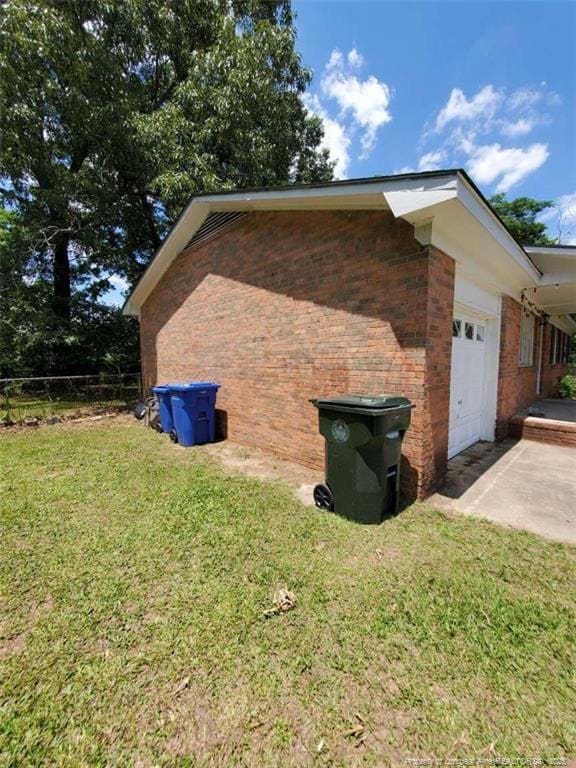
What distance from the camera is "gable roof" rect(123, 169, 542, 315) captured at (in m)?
3.24

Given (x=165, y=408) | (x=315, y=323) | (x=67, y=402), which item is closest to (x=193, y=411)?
(x=165, y=408)

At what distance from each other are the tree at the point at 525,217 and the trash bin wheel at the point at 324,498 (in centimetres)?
2587

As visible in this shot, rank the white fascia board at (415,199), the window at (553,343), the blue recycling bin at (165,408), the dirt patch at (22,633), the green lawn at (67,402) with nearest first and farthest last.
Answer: the dirt patch at (22,633)
the white fascia board at (415,199)
the blue recycling bin at (165,408)
the green lawn at (67,402)
the window at (553,343)

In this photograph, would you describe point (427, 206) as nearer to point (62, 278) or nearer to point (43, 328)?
point (43, 328)

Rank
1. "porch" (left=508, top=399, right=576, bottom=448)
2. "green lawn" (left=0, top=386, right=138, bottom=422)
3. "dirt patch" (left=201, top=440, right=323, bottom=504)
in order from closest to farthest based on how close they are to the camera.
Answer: "dirt patch" (left=201, top=440, right=323, bottom=504) < "porch" (left=508, top=399, right=576, bottom=448) < "green lawn" (left=0, top=386, right=138, bottom=422)

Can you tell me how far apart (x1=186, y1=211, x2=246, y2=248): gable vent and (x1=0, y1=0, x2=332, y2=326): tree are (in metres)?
4.37

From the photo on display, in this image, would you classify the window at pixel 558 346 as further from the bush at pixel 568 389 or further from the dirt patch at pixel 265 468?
the dirt patch at pixel 265 468

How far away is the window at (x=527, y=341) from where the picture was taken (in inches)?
323

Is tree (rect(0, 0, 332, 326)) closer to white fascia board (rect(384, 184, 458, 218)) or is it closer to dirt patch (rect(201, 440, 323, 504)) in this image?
dirt patch (rect(201, 440, 323, 504))

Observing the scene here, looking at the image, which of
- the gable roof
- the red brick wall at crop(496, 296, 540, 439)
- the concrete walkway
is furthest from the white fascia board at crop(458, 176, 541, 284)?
the concrete walkway

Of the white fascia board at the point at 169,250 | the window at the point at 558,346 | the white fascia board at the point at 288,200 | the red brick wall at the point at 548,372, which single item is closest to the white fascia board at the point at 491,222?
the white fascia board at the point at 288,200

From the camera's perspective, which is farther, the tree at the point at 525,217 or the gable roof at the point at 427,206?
the tree at the point at 525,217

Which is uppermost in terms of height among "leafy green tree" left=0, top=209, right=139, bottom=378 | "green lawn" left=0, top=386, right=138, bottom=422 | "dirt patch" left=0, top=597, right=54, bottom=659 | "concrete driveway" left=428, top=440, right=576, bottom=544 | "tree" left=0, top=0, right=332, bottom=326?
"tree" left=0, top=0, right=332, bottom=326

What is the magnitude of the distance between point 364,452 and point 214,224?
5.94m
